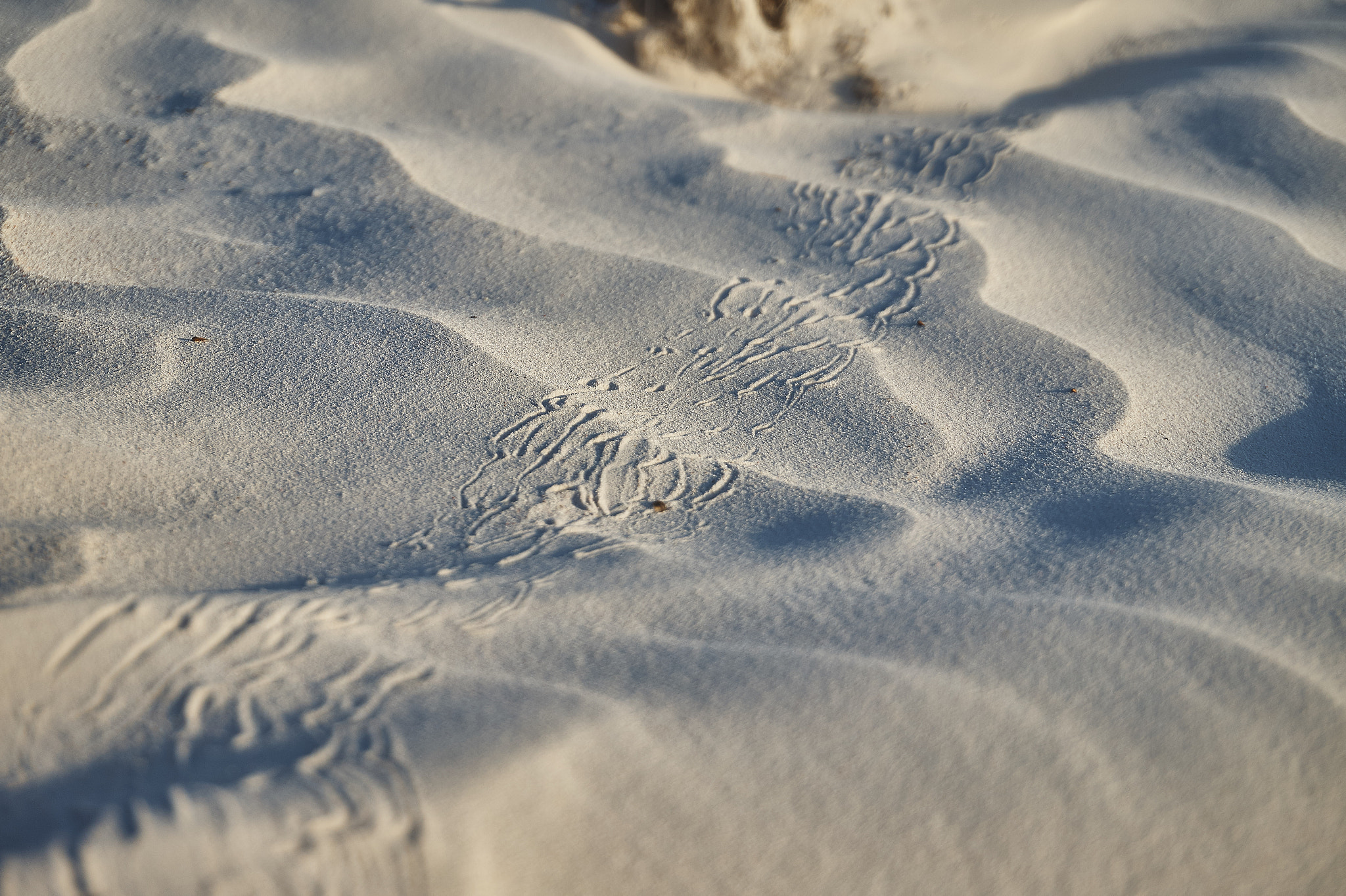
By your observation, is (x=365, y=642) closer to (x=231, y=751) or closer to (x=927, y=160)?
(x=231, y=751)

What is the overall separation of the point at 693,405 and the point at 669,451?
0.41 feet

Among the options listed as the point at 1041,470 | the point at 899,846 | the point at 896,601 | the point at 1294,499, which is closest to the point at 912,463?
the point at 1041,470

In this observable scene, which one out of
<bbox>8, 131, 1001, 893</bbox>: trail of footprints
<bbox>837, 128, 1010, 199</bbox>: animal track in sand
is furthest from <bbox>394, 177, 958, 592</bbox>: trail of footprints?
<bbox>837, 128, 1010, 199</bbox>: animal track in sand

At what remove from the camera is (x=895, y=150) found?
2113 millimetres

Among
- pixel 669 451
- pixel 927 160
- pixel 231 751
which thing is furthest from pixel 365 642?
pixel 927 160

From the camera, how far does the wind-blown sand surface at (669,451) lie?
84 centimetres

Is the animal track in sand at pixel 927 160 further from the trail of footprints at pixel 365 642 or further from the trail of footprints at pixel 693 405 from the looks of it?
the trail of footprints at pixel 365 642

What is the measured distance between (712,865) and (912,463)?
698mm

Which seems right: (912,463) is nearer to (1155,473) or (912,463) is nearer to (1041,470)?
(1041,470)

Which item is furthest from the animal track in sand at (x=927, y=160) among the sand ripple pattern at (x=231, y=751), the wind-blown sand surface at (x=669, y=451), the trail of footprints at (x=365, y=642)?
the sand ripple pattern at (x=231, y=751)

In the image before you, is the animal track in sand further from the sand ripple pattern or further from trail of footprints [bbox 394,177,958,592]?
the sand ripple pattern

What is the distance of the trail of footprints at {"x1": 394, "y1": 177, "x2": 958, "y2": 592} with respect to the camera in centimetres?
122

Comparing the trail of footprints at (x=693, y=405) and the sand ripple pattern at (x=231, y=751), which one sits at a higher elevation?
the trail of footprints at (x=693, y=405)

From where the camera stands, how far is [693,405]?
145cm
